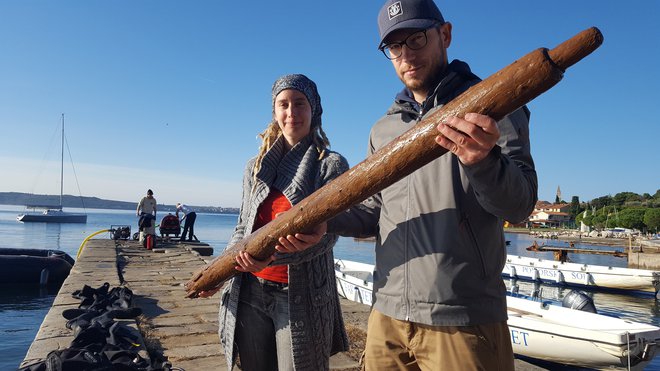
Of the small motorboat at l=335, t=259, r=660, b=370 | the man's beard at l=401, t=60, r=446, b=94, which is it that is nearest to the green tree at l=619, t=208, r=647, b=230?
the small motorboat at l=335, t=259, r=660, b=370

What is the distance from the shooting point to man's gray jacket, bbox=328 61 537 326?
1346 millimetres

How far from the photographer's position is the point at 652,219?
6681 centimetres

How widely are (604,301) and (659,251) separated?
1177 inches

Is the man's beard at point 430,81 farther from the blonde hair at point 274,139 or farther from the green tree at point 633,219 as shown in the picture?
the green tree at point 633,219

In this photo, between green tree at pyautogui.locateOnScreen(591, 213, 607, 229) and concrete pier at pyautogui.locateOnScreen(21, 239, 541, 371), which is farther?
green tree at pyautogui.locateOnScreen(591, 213, 607, 229)

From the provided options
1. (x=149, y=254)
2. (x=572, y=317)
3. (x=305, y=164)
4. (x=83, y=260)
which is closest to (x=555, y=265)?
(x=572, y=317)

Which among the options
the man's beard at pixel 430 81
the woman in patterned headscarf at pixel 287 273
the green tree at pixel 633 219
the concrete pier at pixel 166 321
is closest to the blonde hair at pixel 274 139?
the woman in patterned headscarf at pixel 287 273

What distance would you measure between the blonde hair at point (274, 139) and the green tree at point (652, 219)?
269 ft

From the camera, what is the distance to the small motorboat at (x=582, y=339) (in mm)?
8797

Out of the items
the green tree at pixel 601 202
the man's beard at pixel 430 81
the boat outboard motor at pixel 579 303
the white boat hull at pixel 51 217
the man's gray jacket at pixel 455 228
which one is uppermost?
the green tree at pixel 601 202

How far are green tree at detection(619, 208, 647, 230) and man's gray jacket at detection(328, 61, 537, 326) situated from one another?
89.1 m

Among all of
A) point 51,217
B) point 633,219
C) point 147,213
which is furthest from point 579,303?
point 51,217

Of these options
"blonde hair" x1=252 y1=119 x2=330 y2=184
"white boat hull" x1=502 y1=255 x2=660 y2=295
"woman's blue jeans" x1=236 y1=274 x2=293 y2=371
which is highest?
"blonde hair" x1=252 y1=119 x2=330 y2=184

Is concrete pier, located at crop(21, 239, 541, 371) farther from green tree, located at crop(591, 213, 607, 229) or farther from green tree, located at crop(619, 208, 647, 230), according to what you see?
green tree, located at crop(591, 213, 607, 229)
